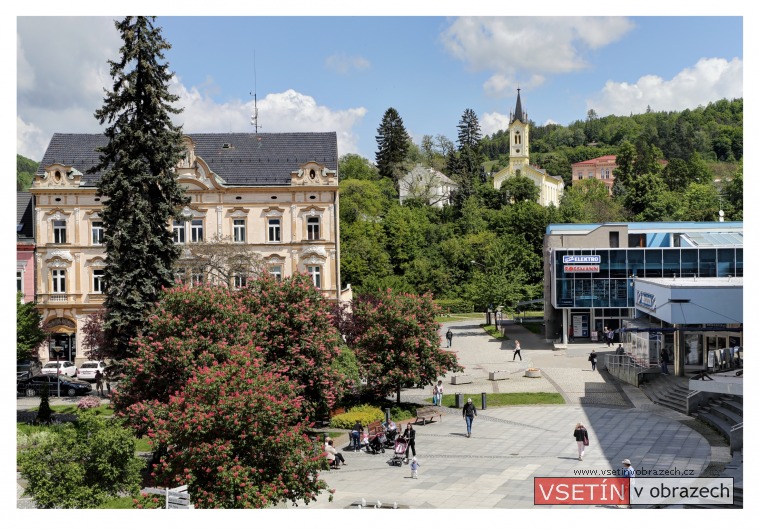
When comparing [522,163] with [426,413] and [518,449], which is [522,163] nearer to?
[426,413]

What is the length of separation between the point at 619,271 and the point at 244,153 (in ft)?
83.9

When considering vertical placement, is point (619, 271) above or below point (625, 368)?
above

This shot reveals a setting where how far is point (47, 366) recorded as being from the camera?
165 feet

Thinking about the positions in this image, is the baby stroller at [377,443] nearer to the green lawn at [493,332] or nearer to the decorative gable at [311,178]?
the decorative gable at [311,178]

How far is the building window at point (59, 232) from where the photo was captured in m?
53.7

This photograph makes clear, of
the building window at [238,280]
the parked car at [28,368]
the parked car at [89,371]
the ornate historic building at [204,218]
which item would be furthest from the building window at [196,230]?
the parked car at [28,368]

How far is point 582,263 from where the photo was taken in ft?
193

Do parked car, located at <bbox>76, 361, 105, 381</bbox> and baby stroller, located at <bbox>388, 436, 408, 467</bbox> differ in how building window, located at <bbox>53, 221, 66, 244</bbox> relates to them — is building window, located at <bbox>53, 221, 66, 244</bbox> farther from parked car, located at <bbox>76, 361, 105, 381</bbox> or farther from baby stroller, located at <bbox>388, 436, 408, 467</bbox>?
baby stroller, located at <bbox>388, 436, 408, 467</bbox>

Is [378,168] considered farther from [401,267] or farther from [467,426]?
[467,426]

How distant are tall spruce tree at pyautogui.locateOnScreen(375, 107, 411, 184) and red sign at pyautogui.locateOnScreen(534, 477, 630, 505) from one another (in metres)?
94.6

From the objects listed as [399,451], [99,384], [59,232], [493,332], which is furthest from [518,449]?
[493,332]

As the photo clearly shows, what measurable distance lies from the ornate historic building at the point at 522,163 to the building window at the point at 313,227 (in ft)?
270

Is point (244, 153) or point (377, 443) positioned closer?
point (377, 443)

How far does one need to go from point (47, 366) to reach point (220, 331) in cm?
2700
